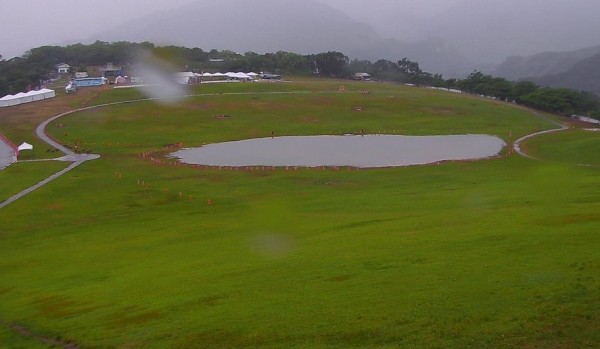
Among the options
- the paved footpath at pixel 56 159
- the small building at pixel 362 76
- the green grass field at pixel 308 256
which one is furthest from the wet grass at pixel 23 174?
the small building at pixel 362 76

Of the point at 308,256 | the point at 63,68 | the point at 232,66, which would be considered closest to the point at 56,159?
the point at 308,256

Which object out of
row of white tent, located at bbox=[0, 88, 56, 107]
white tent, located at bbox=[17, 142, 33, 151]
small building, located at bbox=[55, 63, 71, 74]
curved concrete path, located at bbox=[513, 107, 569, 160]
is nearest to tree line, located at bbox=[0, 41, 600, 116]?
small building, located at bbox=[55, 63, 71, 74]

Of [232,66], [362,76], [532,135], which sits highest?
[232,66]

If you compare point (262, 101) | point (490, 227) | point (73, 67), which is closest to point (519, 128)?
point (262, 101)

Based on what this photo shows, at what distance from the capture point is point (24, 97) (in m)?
112

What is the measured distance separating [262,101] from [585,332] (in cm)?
9716

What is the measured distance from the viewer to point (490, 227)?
28.5 metres

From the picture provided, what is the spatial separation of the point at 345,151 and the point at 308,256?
43115 mm

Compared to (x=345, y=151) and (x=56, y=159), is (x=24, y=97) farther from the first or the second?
(x=345, y=151)

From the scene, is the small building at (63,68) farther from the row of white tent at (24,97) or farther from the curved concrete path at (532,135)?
the curved concrete path at (532,135)

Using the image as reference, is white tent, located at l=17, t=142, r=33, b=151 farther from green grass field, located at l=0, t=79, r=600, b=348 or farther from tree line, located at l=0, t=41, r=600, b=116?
tree line, located at l=0, t=41, r=600, b=116

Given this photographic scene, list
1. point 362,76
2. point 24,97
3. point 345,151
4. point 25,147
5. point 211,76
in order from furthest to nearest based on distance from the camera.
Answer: point 362,76, point 211,76, point 24,97, point 25,147, point 345,151

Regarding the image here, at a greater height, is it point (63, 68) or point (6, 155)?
point (63, 68)

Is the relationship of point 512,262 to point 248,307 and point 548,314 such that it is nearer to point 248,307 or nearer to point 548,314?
point 548,314
